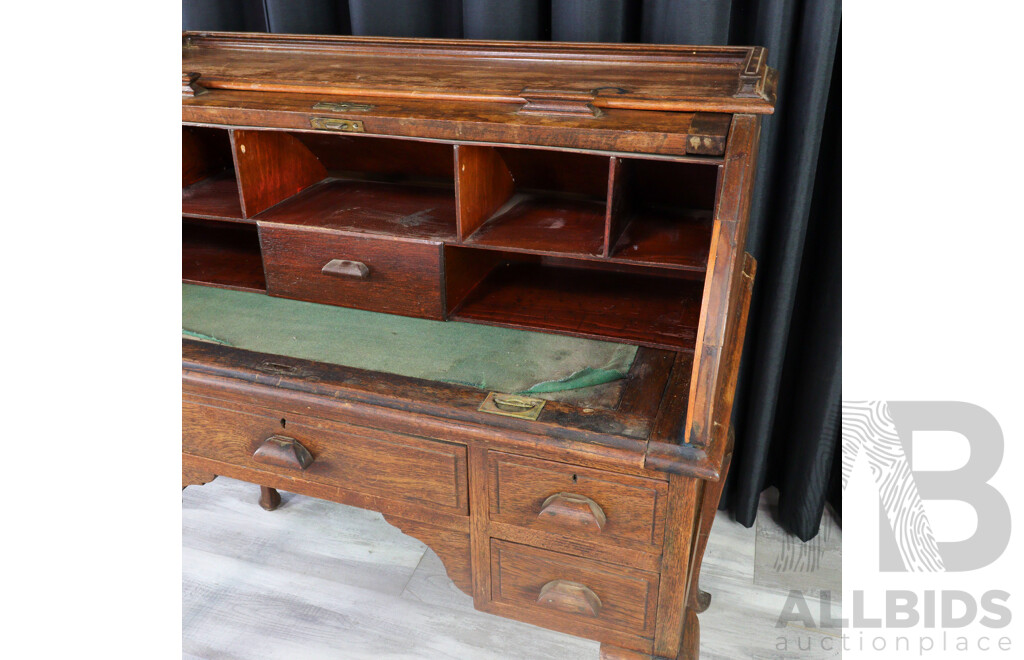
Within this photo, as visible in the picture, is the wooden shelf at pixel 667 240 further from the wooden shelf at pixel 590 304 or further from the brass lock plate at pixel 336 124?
the brass lock plate at pixel 336 124

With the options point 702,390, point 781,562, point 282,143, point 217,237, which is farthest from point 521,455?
point 781,562

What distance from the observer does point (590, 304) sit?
5.08ft

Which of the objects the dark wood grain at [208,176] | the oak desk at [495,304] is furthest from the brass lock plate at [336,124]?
the dark wood grain at [208,176]

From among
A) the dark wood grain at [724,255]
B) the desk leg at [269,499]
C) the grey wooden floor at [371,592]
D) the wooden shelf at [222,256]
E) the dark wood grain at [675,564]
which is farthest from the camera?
the desk leg at [269,499]

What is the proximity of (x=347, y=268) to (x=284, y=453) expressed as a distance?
37cm

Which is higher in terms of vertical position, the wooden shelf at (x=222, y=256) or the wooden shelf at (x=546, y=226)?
the wooden shelf at (x=546, y=226)

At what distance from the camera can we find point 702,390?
3.67 ft

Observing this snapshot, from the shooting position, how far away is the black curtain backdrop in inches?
66.9

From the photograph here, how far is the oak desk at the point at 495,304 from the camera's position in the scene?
3.93 feet

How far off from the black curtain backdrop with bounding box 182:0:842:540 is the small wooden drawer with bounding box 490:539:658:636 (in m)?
0.92

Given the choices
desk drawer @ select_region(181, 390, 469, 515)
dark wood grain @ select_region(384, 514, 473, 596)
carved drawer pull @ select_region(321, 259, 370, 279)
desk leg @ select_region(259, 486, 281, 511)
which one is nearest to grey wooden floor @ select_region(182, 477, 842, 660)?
desk leg @ select_region(259, 486, 281, 511)

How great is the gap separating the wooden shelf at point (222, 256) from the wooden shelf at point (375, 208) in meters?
0.19

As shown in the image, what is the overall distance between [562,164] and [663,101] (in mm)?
359

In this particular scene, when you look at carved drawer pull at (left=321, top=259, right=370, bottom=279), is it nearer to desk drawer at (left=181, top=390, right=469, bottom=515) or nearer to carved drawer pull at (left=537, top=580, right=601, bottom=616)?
desk drawer at (left=181, top=390, right=469, bottom=515)
